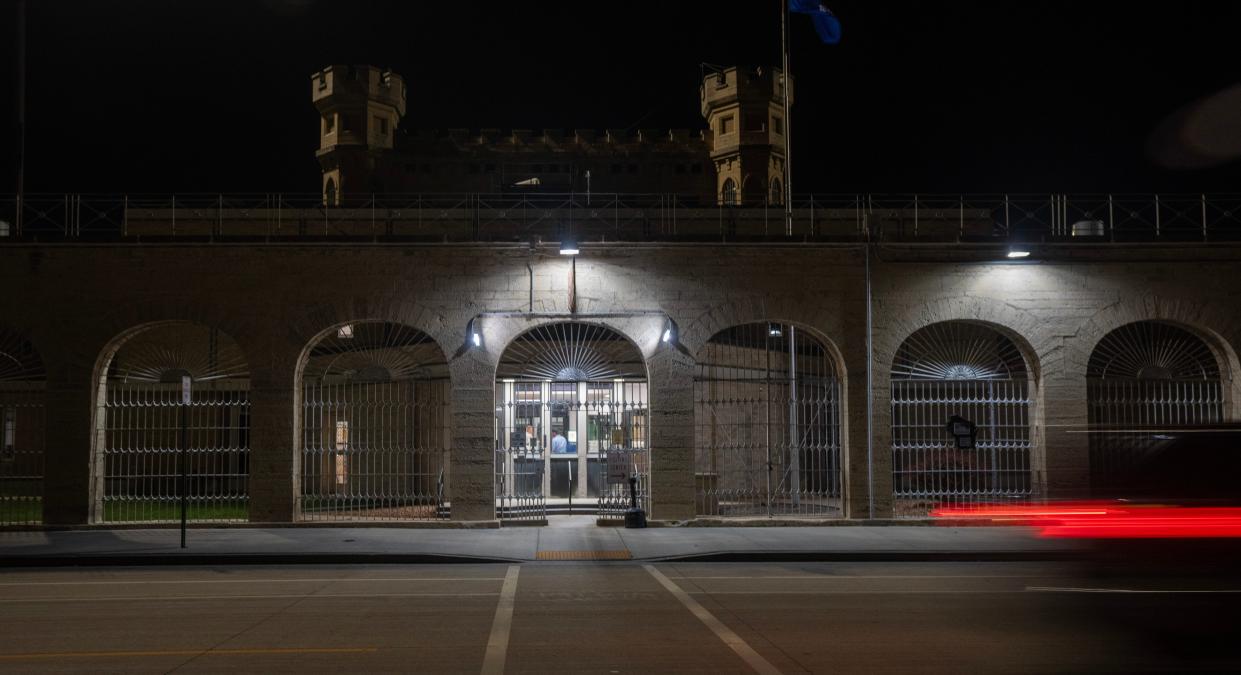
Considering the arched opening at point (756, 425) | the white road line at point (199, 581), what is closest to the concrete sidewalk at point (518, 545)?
the white road line at point (199, 581)

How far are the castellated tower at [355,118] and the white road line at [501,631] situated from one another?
2452 inches

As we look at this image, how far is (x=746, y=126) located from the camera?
66.6 m

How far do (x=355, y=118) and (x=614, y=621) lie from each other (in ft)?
219

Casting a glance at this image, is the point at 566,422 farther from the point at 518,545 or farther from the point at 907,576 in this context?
the point at 907,576

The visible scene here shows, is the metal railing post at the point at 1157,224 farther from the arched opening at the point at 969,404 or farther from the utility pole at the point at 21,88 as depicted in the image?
the utility pole at the point at 21,88

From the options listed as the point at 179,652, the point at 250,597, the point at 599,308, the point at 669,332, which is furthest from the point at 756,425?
the point at 179,652

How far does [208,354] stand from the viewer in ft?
72.4

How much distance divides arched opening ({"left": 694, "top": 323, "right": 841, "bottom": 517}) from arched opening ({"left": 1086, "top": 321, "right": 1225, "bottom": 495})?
521 cm

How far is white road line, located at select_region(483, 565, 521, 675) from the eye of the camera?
8203mm

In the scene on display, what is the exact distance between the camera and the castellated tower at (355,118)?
70188mm

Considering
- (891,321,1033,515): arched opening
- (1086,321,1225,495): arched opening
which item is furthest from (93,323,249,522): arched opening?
(1086,321,1225,495): arched opening

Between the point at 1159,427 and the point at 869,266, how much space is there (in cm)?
848

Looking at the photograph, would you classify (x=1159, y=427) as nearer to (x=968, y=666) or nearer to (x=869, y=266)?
(x=968, y=666)

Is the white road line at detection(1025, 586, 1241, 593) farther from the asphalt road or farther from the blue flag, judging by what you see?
the blue flag
